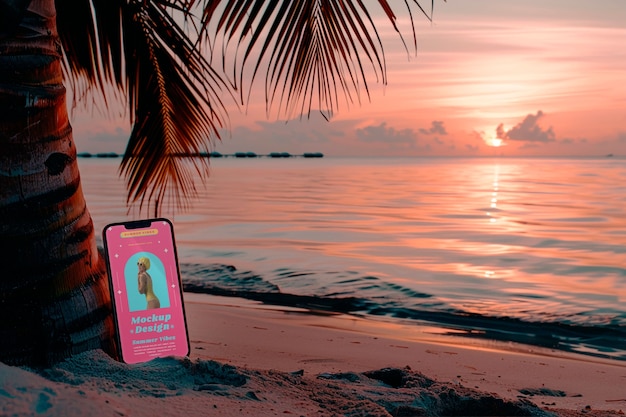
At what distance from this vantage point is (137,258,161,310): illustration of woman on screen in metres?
3.10

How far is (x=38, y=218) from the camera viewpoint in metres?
2.72

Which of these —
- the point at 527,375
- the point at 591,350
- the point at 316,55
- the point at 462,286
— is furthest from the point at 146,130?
the point at 462,286

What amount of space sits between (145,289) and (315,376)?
1.01 meters

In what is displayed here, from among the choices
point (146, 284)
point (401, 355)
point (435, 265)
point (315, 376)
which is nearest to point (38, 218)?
point (146, 284)

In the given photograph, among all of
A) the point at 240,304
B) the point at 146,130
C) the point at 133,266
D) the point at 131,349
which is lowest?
the point at 240,304

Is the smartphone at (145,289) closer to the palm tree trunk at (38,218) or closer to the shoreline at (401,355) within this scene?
the palm tree trunk at (38,218)

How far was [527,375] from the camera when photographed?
15.8 feet

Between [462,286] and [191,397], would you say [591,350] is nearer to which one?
[462,286]

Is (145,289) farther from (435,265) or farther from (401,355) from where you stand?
Result: (435,265)

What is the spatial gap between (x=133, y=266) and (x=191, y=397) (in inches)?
34.5

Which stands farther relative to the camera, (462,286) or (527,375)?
(462,286)

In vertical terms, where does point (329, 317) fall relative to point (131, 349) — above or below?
below

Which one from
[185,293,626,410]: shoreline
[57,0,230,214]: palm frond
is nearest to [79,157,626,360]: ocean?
[185,293,626,410]: shoreline

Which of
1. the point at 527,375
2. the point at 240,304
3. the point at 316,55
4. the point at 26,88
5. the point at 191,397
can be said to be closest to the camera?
the point at 191,397
